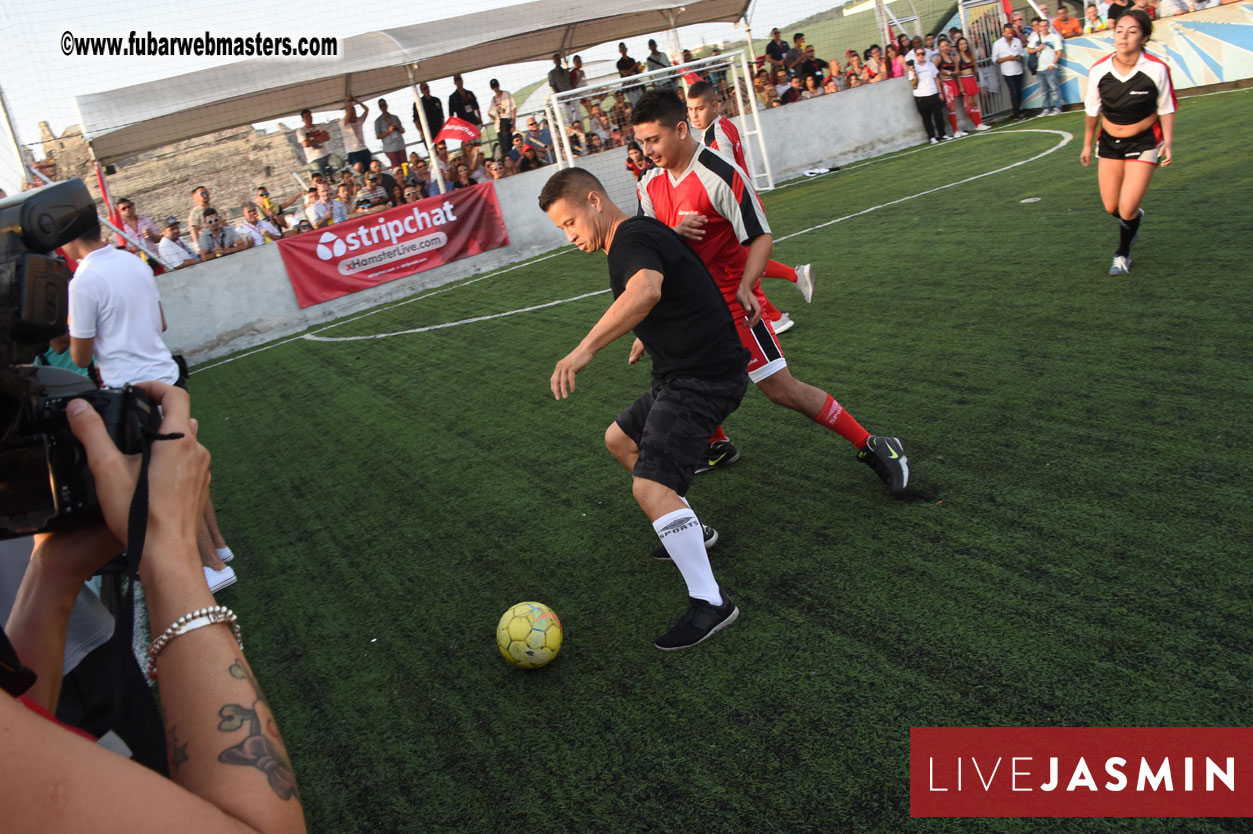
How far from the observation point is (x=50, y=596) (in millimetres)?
1384

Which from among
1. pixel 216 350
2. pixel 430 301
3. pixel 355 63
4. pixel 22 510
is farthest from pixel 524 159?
pixel 22 510

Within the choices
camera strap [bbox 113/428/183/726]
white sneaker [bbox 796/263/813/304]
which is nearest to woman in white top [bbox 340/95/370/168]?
white sneaker [bbox 796/263/813/304]

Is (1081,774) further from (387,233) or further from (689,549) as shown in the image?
(387,233)

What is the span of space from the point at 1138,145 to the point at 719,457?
14.2 feet

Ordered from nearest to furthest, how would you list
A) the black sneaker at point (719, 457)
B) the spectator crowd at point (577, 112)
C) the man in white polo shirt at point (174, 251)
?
the black sneaker at point (719, 457), the man in white polo shirt at point (174, 251), the spectator crowd at point (577, 112)

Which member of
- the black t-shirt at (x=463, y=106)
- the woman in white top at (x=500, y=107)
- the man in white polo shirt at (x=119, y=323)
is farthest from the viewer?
the black t-shirt at (x=463, y=106)

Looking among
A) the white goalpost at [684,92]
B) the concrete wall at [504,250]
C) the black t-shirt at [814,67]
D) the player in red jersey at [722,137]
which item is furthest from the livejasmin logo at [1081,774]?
the black t-shirt at [814,67]

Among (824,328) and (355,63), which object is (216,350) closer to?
(355,63)

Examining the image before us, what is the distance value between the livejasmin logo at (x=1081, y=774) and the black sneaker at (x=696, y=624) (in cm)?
97

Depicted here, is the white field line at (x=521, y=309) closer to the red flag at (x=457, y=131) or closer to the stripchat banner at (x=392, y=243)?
the stripchat banner at (x=392, y=243)

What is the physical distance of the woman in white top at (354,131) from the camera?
15898mm

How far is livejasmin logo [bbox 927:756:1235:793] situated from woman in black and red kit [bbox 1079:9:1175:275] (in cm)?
505

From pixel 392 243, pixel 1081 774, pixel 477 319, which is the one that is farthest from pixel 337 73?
pixel 1081 774

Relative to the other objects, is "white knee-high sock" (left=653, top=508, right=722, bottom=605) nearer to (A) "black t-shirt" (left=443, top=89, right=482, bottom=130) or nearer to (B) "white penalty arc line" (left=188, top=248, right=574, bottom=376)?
(B) "white penalty arc line" (left=188, top=248, right=574, bottom=376)
